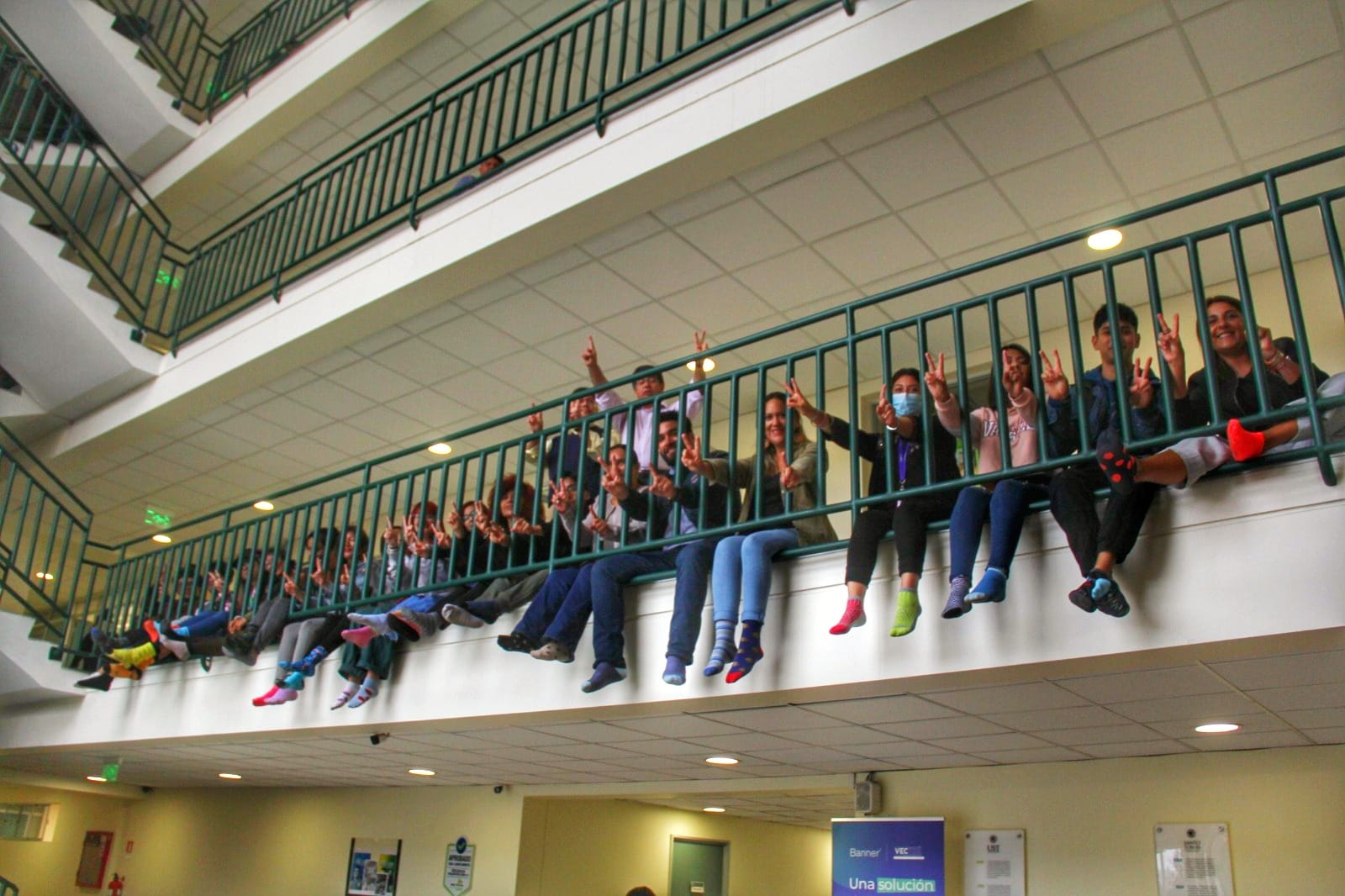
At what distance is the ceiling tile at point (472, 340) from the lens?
7082 mm

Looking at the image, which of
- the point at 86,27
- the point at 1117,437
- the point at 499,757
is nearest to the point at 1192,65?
the point at 1117,437

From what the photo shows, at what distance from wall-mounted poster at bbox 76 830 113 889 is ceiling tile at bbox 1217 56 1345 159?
13.4 meters

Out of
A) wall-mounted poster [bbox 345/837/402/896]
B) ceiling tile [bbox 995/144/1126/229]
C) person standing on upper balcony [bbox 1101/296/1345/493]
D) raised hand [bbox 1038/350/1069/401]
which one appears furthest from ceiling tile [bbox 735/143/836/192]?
wall-mounted poster [bbox 345/837/402/896]

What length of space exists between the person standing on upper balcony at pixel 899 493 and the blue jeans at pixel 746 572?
0.33 metres

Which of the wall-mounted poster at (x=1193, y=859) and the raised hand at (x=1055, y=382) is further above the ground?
the raised hand at (x=1055, y=382)

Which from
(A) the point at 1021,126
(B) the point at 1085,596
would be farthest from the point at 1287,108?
(B) the point at 1085,596

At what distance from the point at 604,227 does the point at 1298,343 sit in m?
3.77

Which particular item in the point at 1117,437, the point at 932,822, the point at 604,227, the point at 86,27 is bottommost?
the point at 932,822

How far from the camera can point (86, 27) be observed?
933 cm

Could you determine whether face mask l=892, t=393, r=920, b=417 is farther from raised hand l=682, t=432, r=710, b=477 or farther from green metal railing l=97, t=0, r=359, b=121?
green metal railing l=97, t=0, r=359, b=121

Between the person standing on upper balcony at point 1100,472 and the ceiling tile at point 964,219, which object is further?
the ceiling tile at point 964,219

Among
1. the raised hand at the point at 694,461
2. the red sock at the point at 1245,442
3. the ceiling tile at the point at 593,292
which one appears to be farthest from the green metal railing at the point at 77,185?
the red sock at the point at 1245,442

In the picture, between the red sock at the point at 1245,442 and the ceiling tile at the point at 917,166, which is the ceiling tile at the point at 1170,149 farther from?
the red sock at the point at 1245,442

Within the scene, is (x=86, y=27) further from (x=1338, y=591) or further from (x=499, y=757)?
(x=1338, y=591)
